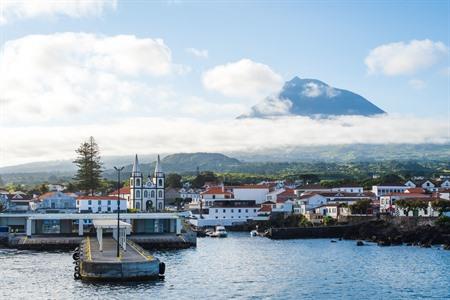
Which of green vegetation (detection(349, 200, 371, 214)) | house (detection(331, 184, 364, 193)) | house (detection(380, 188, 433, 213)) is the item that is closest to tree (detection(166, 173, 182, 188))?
house (detection(331, 184, 364, 193))

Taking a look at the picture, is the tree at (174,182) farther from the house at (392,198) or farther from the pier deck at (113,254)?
the pier deck at (113,254)

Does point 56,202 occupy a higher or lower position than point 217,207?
higher

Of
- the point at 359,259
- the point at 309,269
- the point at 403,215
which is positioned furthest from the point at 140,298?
the point at 403,215

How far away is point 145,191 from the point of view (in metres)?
→ 115

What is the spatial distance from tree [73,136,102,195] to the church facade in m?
7.11

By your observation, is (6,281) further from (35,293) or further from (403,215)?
(403,215)

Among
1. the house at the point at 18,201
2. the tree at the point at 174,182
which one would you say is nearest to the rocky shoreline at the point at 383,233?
the house at the point at 18,201

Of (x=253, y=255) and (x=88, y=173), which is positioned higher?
(x=88, y=173)

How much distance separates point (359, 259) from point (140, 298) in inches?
1080

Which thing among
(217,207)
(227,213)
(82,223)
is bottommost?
(82,223)

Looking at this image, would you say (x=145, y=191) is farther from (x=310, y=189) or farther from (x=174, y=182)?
(x=174, y=182)

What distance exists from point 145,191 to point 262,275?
2702 inches

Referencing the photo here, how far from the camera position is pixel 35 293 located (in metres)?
39.0

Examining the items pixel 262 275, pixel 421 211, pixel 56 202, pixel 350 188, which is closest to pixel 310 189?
pixel 350 188
